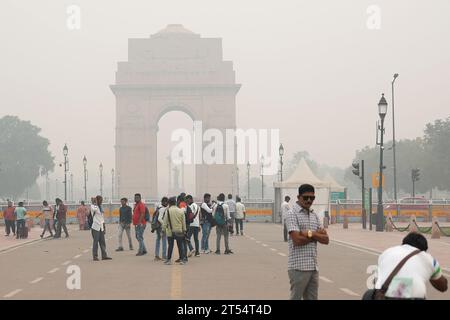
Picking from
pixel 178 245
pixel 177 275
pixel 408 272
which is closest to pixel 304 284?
pixel 408 272

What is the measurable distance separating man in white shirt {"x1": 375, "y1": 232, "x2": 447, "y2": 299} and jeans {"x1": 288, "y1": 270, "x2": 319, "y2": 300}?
1.97 m

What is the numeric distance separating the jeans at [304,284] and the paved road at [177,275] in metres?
4.12

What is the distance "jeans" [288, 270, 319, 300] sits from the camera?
9977mm

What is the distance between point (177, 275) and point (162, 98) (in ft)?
329

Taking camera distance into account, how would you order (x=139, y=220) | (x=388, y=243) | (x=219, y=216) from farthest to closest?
(x=388, y=243)
(x=139, y=220)
(x=219, y=216)

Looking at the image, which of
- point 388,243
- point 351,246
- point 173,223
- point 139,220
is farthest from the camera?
point 388,243

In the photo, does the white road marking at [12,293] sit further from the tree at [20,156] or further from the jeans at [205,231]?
the tree at [20,156]

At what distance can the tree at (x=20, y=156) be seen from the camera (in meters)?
130

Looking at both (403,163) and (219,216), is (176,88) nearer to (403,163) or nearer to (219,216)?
(403,163)

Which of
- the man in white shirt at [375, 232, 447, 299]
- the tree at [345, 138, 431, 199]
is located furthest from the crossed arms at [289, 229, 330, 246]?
the tree at [345, 138, 431, 199]

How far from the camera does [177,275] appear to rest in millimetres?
18328

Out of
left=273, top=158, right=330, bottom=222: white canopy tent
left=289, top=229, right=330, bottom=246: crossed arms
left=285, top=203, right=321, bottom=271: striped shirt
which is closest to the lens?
left=289, top=229, right=330, bottom=246: crossed arms

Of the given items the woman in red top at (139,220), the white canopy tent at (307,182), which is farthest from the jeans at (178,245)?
the white canopy tent at (307,182)

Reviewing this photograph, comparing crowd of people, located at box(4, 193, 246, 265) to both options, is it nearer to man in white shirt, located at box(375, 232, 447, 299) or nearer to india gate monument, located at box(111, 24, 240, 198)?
man in white shirt, located at box(375, 232, 447, 299)
